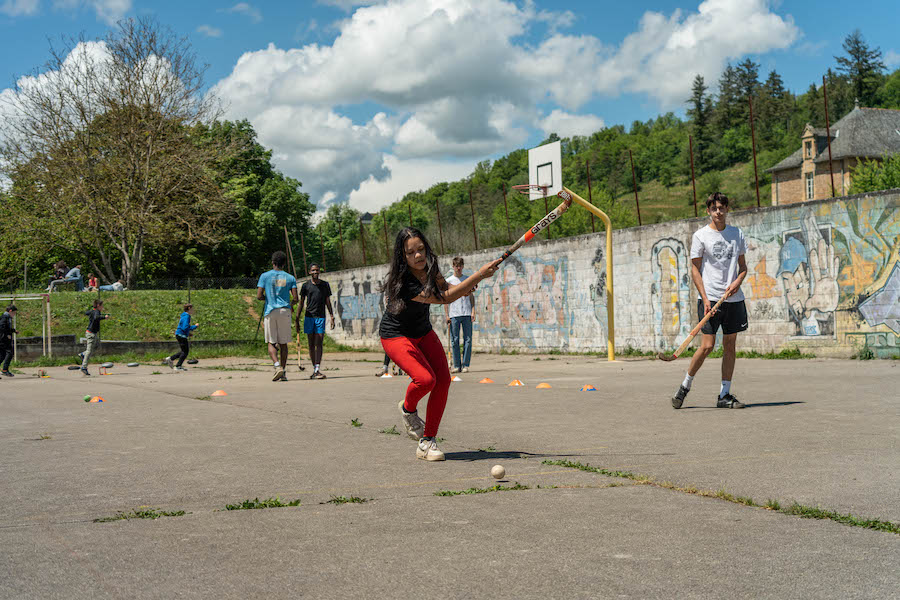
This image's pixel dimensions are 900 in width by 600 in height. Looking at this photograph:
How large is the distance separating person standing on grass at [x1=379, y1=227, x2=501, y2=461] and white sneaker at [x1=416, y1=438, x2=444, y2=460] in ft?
0.08

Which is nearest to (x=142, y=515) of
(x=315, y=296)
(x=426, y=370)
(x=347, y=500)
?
(x=347, y=500)

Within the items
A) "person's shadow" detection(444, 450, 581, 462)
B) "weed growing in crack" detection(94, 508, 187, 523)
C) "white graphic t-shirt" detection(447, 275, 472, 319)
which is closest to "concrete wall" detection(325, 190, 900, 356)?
"white graphic t-shirt" detection(447, 275, 472, 319)

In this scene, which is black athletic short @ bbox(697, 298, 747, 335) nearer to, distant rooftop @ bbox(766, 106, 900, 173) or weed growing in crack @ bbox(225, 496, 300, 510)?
weed growing in crack @ bbox(225, 496, 300, 510)

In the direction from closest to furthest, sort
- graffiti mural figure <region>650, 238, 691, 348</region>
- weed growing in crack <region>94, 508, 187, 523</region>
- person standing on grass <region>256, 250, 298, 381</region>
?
weed growing in crack <region>94, 508, 187, 523</region> < person standing on grass <region>256, 250, 298, 381</region> < graffiti mural figure <region>650, 238, 691, 348</region>

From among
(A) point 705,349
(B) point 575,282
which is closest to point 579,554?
(A) point 705,349

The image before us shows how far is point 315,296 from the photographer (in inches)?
543

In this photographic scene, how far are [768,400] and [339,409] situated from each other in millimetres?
4548

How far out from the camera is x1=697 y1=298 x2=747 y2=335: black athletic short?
797 cm

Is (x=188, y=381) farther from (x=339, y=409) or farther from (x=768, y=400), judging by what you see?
(x=768, y=400)

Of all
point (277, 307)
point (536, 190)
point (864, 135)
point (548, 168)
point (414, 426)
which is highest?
point (864, 135)

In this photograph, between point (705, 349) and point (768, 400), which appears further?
point (768, 400)

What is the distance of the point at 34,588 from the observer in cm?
279

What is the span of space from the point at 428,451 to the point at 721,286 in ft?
13.2

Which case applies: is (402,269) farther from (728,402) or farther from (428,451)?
(728,402)
